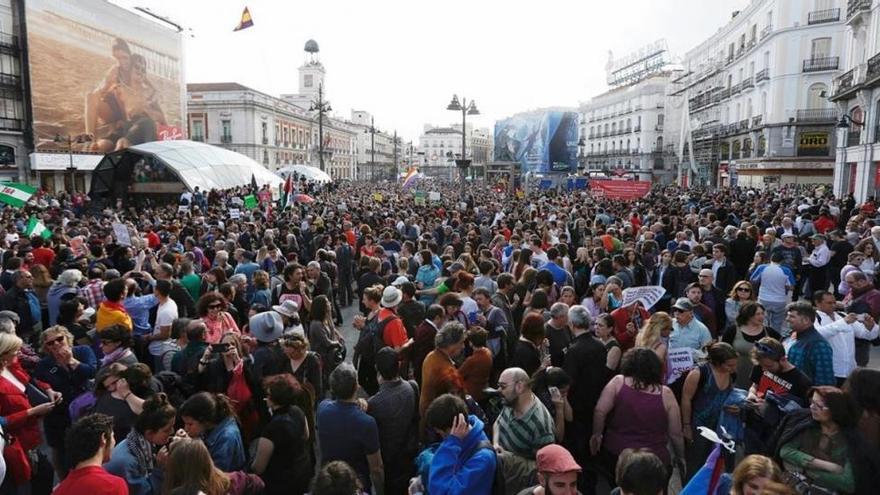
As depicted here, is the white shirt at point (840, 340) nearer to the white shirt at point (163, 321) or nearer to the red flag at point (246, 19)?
the white shirt at point (163, 321)

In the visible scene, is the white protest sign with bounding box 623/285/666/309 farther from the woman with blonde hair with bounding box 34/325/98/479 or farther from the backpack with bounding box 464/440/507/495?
the woman with blonde hair with bounding box 34/325/98/479

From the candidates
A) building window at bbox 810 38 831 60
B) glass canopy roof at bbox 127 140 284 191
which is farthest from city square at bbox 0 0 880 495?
building window at bbox 810 38 831 60

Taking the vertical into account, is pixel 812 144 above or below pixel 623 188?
above

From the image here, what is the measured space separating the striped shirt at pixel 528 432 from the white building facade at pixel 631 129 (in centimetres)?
5642

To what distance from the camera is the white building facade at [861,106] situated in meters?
21.5

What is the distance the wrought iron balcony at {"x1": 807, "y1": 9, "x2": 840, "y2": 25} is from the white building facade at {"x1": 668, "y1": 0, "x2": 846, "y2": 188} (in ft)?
0.16

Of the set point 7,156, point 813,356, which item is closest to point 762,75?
point 813,356

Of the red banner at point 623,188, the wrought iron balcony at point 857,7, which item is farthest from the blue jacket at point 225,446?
the wrought iron balcony at point 857,7

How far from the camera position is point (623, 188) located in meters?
20.2

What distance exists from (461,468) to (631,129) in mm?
71712

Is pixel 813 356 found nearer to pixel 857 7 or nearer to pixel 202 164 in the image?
pixel 857 7

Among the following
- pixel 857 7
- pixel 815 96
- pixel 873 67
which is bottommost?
pixel 873 67

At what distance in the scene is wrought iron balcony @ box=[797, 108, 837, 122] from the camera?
3356cm

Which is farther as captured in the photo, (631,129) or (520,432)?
(631,129)
